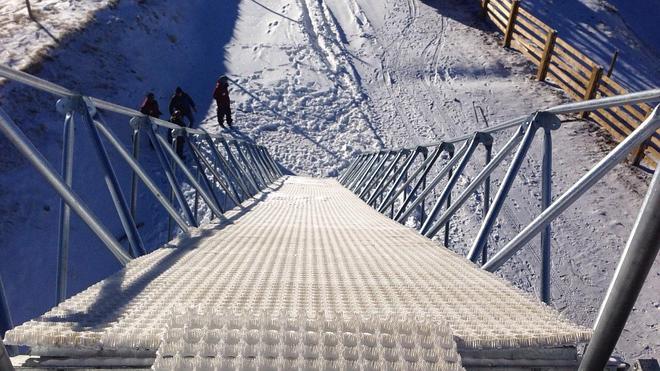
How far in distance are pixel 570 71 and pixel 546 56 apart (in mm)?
944

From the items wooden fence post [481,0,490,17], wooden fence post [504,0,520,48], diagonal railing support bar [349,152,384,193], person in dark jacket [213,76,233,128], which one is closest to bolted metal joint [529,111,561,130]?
diagonal railing support bar [349,152,384,193]

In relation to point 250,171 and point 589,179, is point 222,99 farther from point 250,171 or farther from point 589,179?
point 589,179

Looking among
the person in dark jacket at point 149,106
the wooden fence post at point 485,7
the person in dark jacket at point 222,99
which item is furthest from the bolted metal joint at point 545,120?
the wooden fence post at point 485,7

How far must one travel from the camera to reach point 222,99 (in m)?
13.4

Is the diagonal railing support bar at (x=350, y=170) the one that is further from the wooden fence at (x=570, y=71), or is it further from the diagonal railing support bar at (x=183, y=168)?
the diagonal railing support bar at (x=183, y=168)

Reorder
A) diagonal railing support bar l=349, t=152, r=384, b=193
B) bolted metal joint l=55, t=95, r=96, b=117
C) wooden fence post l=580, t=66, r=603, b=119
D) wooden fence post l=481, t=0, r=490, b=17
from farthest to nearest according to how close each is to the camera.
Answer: wooden fence post l=481, t=0, r=490, b=17 → wooden fence post l=580, t=66, r=603, b=119 → diagonal railing support bar l=349, t=152, r=384, b=193 → bolted metal joint l=55, t=95, r=96, b=117

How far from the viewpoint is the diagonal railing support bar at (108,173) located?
116 inches

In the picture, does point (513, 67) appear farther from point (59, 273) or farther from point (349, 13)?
point (59, 273)

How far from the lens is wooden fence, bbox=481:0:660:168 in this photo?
13008 mm

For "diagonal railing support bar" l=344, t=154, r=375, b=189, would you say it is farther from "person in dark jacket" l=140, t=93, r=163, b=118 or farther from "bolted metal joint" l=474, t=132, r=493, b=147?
"bolted metal joint" l=474, t=132, r=493, b=147

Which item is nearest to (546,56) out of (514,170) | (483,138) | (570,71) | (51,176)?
(570,71)

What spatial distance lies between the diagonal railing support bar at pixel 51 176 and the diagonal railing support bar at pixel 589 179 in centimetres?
208

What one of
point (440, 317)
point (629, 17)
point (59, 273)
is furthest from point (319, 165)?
point (629, 17)

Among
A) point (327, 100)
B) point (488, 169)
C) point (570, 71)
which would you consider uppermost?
point (570, 71)
